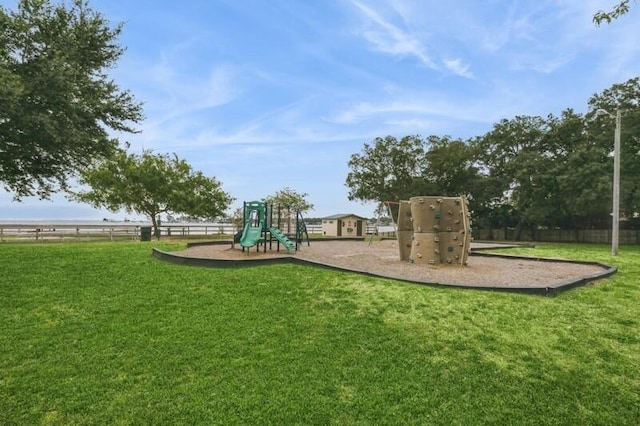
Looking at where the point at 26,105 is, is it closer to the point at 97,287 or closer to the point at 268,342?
the point at 97,287

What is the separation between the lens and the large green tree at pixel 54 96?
34.9 ft

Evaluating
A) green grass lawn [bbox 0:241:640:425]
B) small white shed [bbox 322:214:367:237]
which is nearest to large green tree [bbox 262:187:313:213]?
small white shed [bbox 322:214:367:237]

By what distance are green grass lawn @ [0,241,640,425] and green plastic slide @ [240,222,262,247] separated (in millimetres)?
4426

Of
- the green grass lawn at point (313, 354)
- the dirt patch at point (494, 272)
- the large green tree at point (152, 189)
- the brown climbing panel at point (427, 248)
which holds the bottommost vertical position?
the green grass lawn at point (313, 354)

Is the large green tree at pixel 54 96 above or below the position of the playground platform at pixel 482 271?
above

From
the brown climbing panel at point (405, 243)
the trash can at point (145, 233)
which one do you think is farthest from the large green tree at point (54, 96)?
the brown climbing panel at point (405, 243)

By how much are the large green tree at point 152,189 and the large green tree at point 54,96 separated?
11534 millimetres

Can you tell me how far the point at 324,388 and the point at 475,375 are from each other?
57.7 inches

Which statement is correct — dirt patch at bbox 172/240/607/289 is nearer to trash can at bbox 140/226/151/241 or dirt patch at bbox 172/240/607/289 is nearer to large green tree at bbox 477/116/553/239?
trash can at bbox 140/226/151/241

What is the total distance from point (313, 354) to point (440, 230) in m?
6.43

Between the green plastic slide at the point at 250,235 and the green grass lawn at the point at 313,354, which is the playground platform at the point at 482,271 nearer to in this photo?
the green grass lawn at the point at 313,354

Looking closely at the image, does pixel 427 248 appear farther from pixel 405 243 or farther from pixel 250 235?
pixel 250 235

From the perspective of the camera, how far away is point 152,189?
26.3 meters

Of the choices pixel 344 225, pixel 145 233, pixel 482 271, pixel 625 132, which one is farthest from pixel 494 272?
pixel 344 225
